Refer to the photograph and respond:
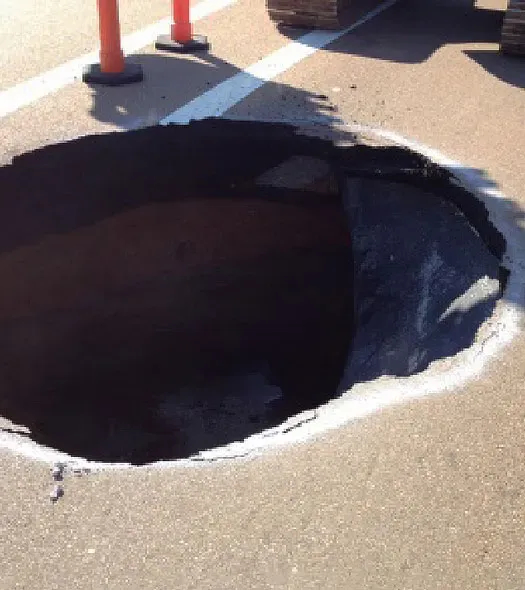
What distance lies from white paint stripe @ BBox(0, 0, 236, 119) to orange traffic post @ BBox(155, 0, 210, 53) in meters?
0.29

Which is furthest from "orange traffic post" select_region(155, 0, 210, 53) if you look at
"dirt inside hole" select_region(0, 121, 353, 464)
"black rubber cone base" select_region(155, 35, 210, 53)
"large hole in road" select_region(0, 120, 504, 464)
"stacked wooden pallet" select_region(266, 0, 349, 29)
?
"dirt inside hole" select_region(0, 121, 353, 464)

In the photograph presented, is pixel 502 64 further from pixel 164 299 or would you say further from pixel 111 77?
pixel 164 299

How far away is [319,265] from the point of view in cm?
746

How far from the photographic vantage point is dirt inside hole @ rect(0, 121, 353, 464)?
258 inches

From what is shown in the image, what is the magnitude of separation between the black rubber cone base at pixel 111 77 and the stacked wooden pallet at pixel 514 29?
395 cm

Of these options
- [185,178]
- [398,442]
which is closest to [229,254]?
[185,178]

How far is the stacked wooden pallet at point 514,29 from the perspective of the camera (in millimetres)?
8789

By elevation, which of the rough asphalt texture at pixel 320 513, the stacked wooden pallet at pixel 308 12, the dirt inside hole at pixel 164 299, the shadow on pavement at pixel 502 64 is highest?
the stacked wooden pallet at pixel 308 12

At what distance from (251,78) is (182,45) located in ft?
3.91

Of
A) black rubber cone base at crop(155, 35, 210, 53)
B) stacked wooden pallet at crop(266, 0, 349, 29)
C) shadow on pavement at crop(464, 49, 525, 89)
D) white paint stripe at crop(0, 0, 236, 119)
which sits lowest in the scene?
white paint stripe at crop(0, 0, 236, 119)

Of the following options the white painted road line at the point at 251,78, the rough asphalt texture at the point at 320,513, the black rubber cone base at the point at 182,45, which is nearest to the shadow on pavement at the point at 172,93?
the white painted road line at the point at 251,78

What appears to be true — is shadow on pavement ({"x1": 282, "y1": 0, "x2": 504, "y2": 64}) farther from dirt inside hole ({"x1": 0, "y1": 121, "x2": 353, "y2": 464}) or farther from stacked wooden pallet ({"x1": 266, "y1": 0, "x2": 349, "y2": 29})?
dirt inside hole ({"x1": 0, "y1": 121, "x2": 353, "y2": 464})

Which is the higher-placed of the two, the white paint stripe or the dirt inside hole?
the white paint stripe

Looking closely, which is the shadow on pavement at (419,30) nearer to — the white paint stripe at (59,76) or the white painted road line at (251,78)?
the white painted road line at (251,78)
